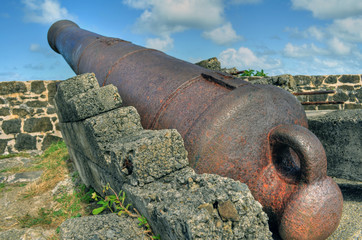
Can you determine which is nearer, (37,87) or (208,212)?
(208,212)

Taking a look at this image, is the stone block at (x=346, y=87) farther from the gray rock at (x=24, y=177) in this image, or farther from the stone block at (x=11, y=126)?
the stone block at (x=11, y=126)

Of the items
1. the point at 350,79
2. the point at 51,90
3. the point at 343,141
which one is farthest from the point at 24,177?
the point at 350,79

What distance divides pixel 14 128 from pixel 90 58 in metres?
4.85

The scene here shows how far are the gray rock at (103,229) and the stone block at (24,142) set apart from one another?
6.35 meters

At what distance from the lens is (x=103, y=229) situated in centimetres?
174

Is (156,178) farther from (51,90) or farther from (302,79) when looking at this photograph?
(302,79)

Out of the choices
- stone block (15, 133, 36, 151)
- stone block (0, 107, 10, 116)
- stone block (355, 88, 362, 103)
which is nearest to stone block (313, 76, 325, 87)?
stone block (355, 88, 362, 103)

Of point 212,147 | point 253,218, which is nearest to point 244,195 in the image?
point 253,218

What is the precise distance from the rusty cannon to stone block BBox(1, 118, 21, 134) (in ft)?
20.6

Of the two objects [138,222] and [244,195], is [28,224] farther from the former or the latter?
[244,195]

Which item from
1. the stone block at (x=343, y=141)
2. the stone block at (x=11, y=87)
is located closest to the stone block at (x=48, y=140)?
the stone block at (x=11, y=87)

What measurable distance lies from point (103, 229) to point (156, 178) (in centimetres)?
45

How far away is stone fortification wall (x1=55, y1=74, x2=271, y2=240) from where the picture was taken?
1.44 m

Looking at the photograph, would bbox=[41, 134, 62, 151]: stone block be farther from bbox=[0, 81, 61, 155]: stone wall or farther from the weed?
the weed
